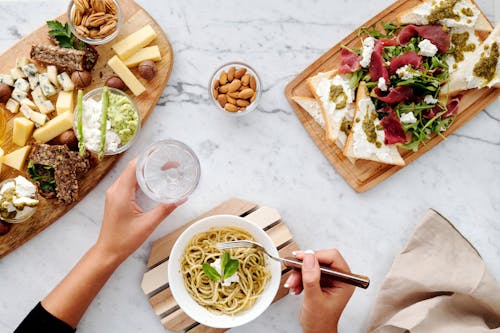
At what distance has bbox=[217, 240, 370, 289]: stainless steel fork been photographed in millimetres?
1791

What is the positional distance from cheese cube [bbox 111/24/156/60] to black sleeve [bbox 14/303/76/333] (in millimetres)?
1057

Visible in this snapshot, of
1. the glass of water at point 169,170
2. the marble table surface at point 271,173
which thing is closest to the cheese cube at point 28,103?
the marble table surface at point 271,173

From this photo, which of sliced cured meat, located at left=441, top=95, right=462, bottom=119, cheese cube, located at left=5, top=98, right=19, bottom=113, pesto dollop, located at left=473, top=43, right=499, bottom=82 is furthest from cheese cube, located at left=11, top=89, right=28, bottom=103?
pesto dollop, located at left=473, top=43, right=499, bottom=82

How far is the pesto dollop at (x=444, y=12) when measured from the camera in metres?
2.14

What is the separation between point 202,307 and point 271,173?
63 cm

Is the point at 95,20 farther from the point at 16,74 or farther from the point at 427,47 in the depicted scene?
the point at 427,47

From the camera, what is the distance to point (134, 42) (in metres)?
2.13

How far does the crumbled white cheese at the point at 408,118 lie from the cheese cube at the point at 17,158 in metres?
1.52

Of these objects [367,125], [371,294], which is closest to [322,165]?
[367,125]

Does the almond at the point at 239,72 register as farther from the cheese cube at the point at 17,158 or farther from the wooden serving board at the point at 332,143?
the cheese cube at the point at 17,158

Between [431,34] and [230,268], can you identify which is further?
[431,34]

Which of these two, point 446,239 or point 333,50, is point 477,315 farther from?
point 333,50

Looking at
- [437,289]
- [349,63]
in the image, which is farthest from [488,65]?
[437,289]

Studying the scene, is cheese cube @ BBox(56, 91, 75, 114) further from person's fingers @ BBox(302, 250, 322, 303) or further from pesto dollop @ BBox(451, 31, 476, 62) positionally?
pesto dollop @ BBox(451, 31, 476, 62)
